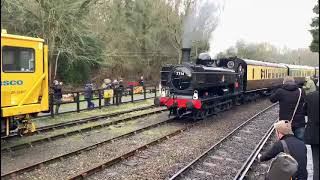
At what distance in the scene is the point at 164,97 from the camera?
50.4 feet

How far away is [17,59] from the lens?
9.55 metres

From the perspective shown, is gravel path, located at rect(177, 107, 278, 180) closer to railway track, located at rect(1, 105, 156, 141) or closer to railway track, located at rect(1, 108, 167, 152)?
railway track, located at rect(1, 108, 167, 152)

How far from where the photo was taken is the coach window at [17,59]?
9258 millimetres

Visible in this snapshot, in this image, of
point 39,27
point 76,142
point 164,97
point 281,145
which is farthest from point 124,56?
point 281,145

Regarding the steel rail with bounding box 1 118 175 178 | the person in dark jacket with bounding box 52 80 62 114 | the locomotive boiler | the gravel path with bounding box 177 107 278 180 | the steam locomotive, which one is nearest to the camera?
the steel rail with bounding box 1 118 175 178

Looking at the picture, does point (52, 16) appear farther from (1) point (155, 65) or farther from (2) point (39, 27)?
(1) point (155, 65)

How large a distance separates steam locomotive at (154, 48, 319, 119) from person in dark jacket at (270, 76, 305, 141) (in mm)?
7258

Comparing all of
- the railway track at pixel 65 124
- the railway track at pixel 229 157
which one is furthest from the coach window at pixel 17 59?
the railway track at pixel 229 157

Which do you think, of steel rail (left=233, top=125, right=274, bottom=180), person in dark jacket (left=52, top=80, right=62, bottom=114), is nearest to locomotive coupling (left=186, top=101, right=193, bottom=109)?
steel rail (left=233, top=125, right=274, bottom=180)

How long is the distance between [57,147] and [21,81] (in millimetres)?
2104

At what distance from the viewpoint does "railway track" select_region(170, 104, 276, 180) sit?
8141 millimetres

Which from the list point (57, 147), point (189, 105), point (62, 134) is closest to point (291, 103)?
point (57, 147)

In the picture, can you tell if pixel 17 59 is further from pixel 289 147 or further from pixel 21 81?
pixel 289 147

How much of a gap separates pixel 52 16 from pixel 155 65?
20.3 metres
